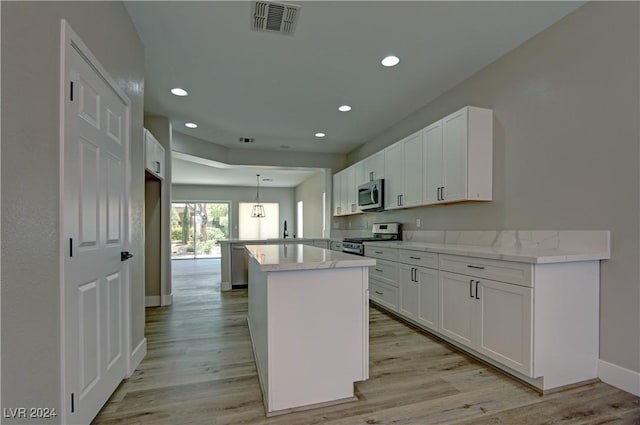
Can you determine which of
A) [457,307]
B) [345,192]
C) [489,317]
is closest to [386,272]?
[457,307]

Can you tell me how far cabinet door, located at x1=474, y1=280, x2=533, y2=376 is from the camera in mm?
2080

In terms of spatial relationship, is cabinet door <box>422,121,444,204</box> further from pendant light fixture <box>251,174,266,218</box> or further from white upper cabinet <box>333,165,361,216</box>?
pendant light fixture <box>251,174,266,218</box>

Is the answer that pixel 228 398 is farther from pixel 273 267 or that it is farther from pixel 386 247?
pixel 386 247

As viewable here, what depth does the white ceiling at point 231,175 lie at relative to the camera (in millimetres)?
7910

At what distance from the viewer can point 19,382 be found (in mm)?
1175

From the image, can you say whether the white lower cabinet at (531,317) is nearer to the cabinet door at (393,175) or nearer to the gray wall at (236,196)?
the cabinet door at (393,175)

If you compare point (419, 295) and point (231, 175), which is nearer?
point (419, 295)

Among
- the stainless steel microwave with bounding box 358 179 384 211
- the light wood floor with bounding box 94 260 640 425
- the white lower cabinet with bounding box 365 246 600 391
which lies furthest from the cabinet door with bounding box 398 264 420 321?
the stainless steel microwave with bounding box 358 179 384 211

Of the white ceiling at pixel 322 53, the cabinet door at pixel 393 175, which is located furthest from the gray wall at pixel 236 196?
the cabinet door at pixel 393 175

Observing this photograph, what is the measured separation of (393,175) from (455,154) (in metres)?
1.33

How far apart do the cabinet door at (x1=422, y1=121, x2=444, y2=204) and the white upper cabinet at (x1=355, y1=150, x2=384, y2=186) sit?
1.12 m

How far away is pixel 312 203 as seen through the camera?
31.4ft

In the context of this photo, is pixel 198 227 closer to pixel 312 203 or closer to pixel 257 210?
pixel 257 210

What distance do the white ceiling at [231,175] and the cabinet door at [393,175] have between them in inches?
121
